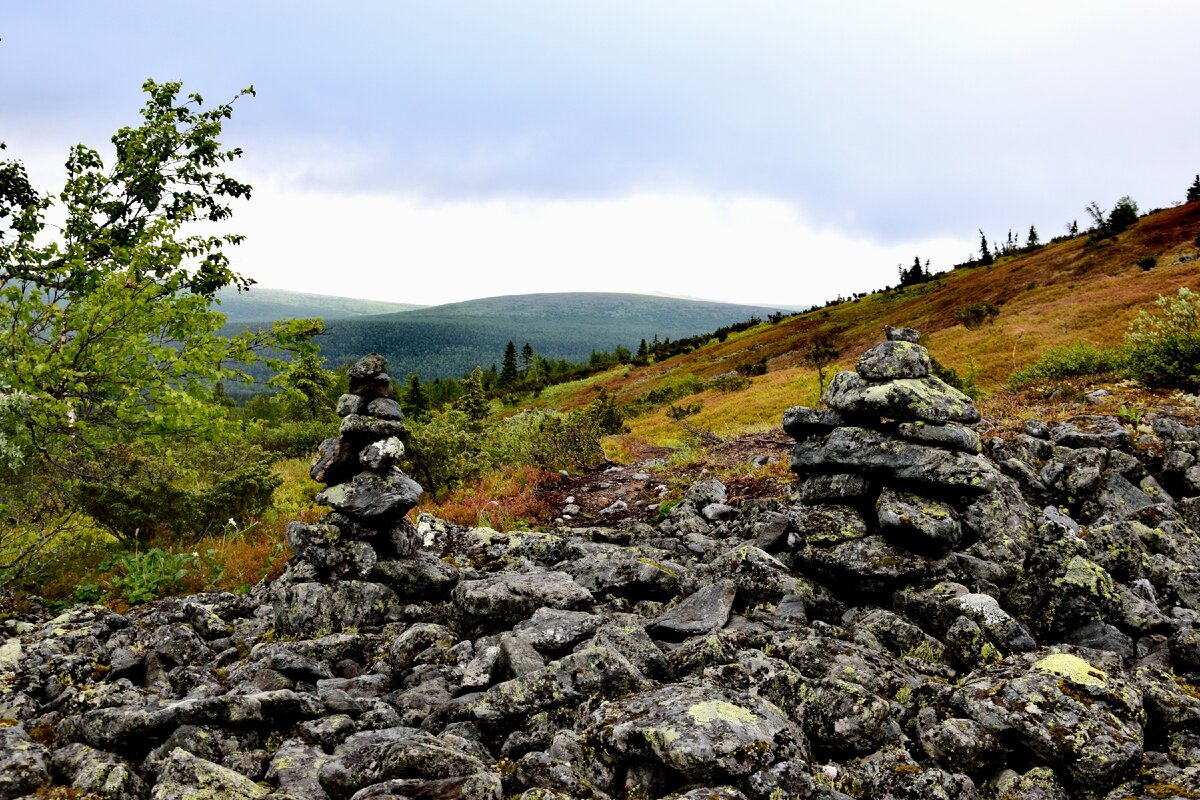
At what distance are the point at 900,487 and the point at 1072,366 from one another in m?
17.0

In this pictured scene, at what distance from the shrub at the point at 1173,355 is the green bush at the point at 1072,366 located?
4.45 ft

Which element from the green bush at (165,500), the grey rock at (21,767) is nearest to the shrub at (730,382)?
the green bush at (165,500)

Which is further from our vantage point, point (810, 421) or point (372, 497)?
point (810, 421)

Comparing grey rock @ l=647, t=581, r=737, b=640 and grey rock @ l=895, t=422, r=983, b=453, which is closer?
grey rock @ l=647, t=581, r=737, b=640

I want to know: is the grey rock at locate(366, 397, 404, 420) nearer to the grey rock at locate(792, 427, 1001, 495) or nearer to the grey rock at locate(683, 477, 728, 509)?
the grey rock at locate(683, 477, 728, 509)

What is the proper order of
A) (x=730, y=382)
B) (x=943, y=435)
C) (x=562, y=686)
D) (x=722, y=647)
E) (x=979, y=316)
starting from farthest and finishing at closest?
(x=730, y=382), (x=979, y=316), (x=943, y=435), (x=722, y=647), (x=562, y=686)

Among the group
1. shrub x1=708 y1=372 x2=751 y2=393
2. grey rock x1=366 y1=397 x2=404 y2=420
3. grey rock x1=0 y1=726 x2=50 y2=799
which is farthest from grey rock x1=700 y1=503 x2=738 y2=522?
shrub x1=708 y1=372 x2=751 y2=393

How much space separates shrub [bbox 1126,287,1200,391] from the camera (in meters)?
17.6

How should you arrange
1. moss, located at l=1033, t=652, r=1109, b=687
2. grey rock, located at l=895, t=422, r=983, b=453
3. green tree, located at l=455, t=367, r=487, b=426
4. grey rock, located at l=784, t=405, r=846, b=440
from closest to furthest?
moss, located at l=1033, t=652, r=1109, b=687, grey rock, located at l=895, t=422, r=983, b=453, grey rock, located at l=784, t=405, r=846, b=440, green tree, located at l=455, t=367, r=487, b=426

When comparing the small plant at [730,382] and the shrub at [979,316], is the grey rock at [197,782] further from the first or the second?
the shrub at [979,316]

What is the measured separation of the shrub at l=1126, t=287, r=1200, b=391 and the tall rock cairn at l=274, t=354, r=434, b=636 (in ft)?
68.7

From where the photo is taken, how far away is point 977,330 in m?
50.7

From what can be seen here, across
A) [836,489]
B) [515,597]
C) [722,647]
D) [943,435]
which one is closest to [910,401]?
[943,435]

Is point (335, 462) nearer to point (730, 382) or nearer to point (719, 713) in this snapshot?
point (719, 713)
